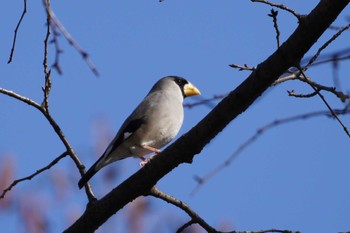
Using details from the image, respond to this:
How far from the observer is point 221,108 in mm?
2807

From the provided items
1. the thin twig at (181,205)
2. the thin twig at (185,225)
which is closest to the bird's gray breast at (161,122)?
the thin twig at (181,205)

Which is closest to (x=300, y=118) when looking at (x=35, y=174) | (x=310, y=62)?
(x=310, y=62)

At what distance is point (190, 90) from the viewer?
639cm

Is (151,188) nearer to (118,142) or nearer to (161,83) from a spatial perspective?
(118,142)

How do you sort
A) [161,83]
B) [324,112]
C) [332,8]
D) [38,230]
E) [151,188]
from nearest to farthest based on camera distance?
[332,8], [324,112], [151,188], [38,230], [161,83]

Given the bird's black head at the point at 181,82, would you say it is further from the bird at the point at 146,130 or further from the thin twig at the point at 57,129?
the thin twig at the point at 57,129

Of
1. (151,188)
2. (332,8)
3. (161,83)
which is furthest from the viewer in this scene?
(161,83)

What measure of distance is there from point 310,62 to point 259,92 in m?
0.30

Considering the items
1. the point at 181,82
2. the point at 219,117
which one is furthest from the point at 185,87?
the point at 219,117

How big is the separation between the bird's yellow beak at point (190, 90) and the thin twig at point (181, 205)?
3114 mm

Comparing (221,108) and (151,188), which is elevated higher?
(221,108)

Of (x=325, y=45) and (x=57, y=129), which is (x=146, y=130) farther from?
(x=325, y=45)

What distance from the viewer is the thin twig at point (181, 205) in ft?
10.5

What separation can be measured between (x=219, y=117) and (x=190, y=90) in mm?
3595
